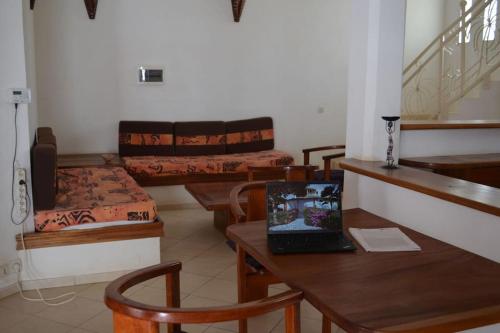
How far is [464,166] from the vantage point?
324 centimetres

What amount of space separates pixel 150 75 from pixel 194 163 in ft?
4.21

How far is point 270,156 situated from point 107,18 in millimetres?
2468

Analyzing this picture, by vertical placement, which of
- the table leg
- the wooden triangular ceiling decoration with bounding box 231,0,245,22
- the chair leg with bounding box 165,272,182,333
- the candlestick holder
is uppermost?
the wooden triangular ceiling decoration with bounding box 231,0,245,22

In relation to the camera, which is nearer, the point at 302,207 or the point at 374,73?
the point at 302,207

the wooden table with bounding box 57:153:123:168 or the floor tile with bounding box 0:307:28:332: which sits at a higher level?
the wooden table with bounding box 57:153:123:168

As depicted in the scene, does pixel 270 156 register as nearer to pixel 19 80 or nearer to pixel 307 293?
pixel 19 80

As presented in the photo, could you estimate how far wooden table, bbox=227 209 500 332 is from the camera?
4.30 feet

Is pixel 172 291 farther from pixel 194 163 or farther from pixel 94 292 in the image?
pixel 194 163

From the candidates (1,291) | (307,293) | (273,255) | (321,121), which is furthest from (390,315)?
(321,121)

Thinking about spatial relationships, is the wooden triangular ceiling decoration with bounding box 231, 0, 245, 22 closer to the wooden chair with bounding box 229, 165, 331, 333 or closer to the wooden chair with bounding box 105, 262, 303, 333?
the wooden chair with bounding box 229, 165, 331, 333

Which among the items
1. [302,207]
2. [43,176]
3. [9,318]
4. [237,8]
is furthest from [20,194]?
[237,8]

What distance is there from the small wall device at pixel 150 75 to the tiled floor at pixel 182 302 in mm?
2435

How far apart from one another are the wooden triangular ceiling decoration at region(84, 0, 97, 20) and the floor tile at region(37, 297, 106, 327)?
3.64 m

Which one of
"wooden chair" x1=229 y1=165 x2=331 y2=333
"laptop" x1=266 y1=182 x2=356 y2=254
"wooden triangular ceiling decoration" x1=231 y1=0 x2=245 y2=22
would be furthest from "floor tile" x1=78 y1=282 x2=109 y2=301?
"wooden triangular ceiling decoration" x1=231 y1=0 x2=245 y2=22
